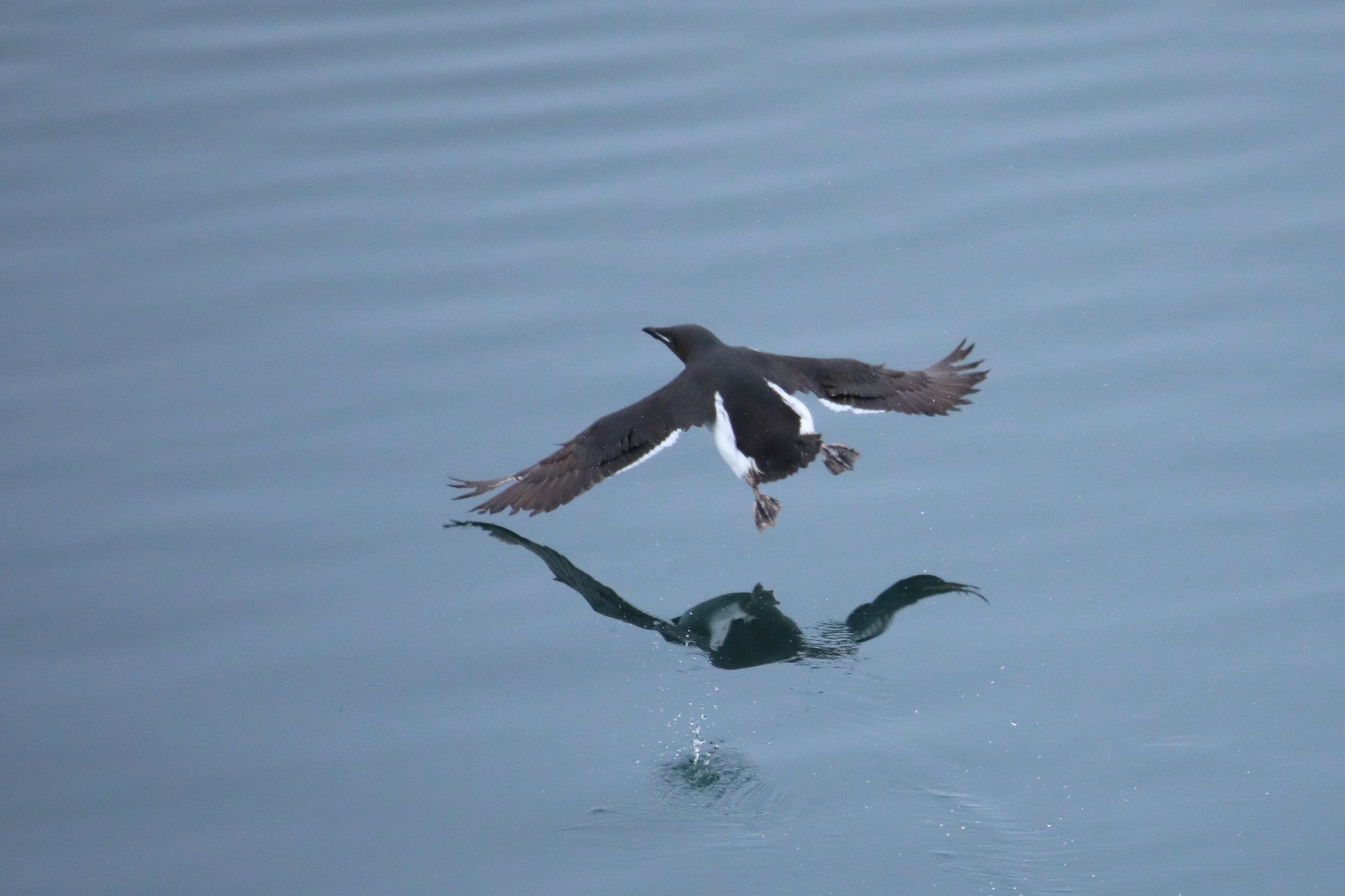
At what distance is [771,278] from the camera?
9.05 meters

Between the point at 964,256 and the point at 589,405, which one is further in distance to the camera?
the point at 964,256

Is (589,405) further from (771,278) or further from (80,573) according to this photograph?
(80,573)

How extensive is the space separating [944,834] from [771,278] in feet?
13.9

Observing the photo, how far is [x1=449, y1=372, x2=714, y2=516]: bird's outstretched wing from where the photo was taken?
736 centimetres

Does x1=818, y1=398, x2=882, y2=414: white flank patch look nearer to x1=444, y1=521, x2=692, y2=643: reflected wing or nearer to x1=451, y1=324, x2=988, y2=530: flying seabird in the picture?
x1=451, y1=324, x2=988, y2=530: flying seabird

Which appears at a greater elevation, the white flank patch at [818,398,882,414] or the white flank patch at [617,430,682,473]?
the white flank patch at [818,398,882,414]

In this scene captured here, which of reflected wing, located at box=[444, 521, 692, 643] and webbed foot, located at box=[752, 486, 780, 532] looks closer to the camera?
reflected wing, located at box=[444, 521, 692, 643]

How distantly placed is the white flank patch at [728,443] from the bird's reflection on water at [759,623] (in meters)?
0.63

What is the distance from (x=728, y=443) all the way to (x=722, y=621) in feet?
3.24

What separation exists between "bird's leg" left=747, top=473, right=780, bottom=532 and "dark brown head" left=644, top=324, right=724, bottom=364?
0.98 m

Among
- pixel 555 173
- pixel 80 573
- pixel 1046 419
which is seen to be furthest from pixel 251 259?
pixel 1046 419

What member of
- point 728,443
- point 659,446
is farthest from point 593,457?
point 728,443

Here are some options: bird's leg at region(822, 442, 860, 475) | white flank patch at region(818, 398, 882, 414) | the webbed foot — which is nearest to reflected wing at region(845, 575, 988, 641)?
the webbed foot

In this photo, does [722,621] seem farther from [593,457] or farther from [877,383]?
[877,383]
